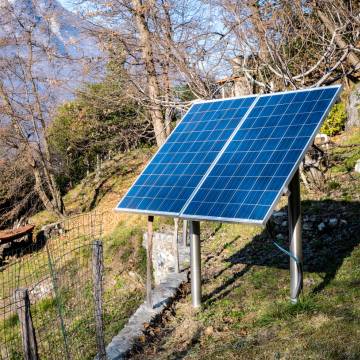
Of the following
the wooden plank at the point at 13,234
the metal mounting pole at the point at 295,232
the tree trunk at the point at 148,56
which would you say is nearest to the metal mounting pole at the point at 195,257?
the metal mounting pole at the point at 295,232

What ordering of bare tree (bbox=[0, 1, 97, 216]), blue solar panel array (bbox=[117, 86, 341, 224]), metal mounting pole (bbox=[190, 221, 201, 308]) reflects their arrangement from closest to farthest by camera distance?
blue solar panel array (bbox=[117, 86, 341, 224]) → metal mounting pole (bbox=[190, 221, 201, 308]) → bare tree (bbox=[0, 1, 97, 216])

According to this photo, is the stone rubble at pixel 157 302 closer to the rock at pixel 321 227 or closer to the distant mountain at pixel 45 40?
the rock at pixel 321 227

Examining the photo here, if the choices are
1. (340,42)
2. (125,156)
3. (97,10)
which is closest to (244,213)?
(340,42)

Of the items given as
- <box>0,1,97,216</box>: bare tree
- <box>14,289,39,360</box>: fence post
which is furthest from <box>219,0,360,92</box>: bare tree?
<box>0,1,97,216</box>: bare tree

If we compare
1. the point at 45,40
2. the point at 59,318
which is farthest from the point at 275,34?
the point at 45,40

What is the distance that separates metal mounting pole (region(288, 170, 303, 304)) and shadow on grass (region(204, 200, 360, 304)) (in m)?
0.46

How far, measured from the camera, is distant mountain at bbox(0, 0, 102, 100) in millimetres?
16719

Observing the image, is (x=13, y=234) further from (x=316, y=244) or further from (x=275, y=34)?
(x=316, y=244)

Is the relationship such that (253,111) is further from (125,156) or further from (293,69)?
(125,156)

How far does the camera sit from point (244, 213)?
16.9 feet

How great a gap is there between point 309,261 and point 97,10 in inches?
393

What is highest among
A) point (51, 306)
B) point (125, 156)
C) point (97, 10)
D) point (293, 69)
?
point (97, 10)

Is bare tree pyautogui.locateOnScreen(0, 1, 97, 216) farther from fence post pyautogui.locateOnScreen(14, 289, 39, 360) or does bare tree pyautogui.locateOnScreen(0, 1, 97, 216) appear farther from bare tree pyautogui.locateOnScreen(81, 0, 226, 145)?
fence post pyautogui.locateOnScreen(14, 289, 39, 360)

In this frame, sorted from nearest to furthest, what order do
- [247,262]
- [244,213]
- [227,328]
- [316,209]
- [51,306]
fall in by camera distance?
1. [244,213]
2. [227,328]
3. [247,262]
4. [316,209]
5. [51,306]
